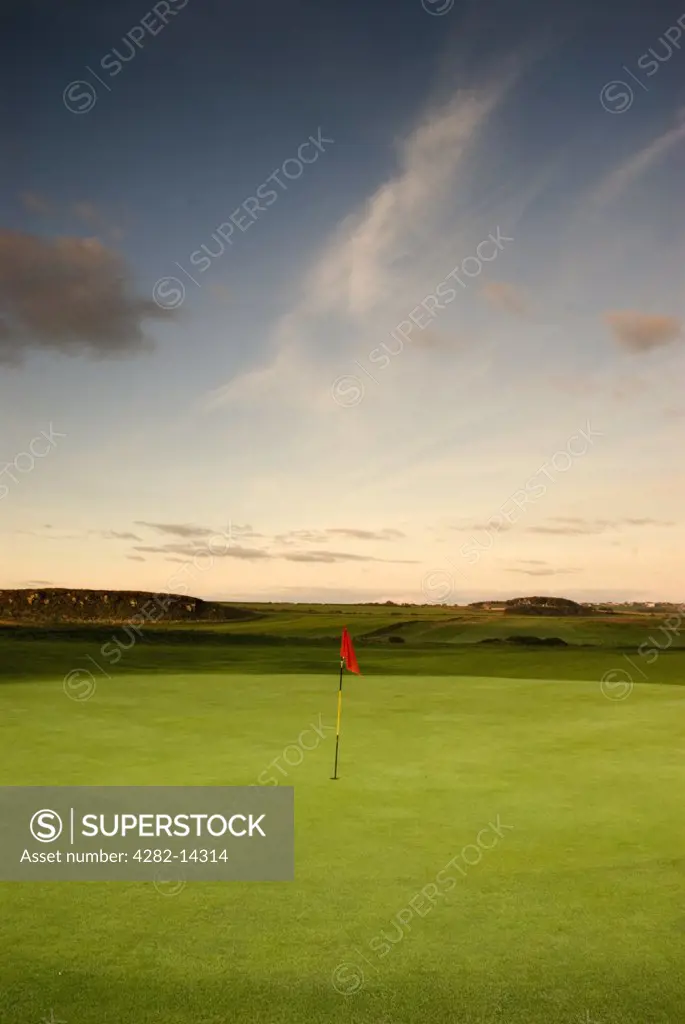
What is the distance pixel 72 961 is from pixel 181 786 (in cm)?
400

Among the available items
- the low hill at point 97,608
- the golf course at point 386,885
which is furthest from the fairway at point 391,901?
the low hill at point 97,608

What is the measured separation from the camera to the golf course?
4.20 m

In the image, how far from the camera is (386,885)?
576 cm

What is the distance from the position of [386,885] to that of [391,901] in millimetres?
299

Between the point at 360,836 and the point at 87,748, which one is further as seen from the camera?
the point at 87,748

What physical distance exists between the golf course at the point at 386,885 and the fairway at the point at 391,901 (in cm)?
2

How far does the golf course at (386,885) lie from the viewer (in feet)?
13.8

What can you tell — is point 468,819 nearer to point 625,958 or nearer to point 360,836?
point 360,836

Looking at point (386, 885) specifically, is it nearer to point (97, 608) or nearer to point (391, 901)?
point (391, 901)

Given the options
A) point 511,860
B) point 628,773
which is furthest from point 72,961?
point 628,773

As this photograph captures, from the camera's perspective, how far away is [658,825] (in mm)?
7355

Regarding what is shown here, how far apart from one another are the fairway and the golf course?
0.02 metres

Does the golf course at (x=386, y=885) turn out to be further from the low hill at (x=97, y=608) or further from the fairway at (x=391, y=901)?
the low hill at (x=97, y=608)

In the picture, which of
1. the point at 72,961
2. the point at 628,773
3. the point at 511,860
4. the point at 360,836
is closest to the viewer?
the point at 72,961
